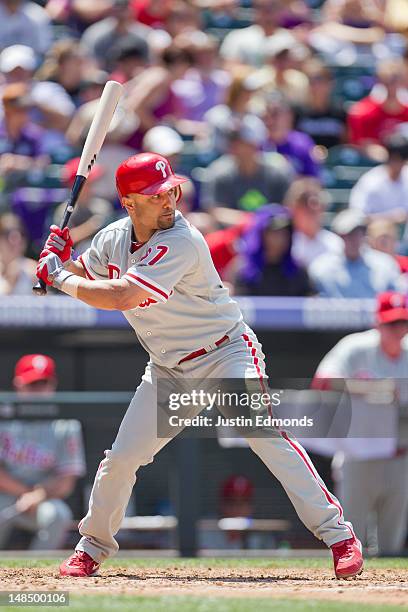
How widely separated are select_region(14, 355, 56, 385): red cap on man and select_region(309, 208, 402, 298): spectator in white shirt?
217 cm

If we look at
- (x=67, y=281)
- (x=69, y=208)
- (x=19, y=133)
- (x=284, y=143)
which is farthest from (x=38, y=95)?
(x=67, y=281)

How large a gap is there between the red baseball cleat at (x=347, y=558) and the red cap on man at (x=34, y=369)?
2.99m

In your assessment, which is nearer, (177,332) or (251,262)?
(177,332)

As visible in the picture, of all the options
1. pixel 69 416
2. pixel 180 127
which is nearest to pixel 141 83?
pixel 180 127

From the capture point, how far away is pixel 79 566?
5.18 meters

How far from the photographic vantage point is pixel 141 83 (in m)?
10.5

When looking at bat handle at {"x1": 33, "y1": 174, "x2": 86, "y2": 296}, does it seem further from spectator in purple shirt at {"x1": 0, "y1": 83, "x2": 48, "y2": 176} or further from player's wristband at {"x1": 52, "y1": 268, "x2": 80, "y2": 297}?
spectator in purple shirt at {"x1": 0, "y1": 83, "x2": 48, "y2": 176}

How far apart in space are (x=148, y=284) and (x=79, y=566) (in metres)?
1.25

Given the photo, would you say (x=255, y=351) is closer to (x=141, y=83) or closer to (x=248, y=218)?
(x=248, y=218)

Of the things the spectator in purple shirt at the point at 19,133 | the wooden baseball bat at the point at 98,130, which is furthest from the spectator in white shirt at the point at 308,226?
the wooden baseball bat at the point at 98,130

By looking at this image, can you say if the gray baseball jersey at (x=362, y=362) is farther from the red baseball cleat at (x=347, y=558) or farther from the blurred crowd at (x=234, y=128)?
the red baseball cleat at (x=347, y=558)

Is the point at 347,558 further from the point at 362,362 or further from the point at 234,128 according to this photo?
the point at 234,128

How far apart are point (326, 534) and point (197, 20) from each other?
7.85 meters

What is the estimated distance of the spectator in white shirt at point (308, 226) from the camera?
929 cm
